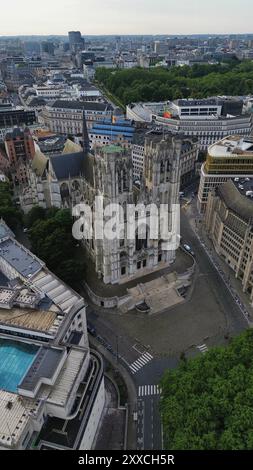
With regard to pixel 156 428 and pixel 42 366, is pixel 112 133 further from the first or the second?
pixel 156 428

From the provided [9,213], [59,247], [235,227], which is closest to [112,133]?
[9,213]

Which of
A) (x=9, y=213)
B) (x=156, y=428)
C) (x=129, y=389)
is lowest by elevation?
(x=129, y=389)

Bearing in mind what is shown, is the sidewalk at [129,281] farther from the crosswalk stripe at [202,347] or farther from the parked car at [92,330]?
the crosswalk stripe at [202,347]

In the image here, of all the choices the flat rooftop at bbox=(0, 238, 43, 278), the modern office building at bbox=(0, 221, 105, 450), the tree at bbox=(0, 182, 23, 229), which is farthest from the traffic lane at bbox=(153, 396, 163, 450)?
the tree at bbox=(0, 182, 23, 229)

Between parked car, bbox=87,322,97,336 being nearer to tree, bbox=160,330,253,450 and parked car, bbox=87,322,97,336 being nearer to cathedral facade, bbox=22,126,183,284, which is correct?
cathedral facade, bbox=22,126,183,284
